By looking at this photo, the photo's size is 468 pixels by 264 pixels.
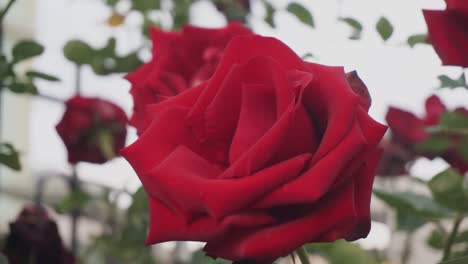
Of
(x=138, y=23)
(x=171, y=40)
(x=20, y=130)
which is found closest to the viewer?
(x=171, y=40)

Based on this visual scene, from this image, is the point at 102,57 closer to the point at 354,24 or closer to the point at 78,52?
the point at 78,52

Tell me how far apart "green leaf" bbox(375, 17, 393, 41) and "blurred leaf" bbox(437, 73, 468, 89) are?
0.23ft

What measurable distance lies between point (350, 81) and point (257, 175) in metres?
0.06

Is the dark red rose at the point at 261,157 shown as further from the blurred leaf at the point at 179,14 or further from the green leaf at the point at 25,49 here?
the blurred leaf at the point at 179,14

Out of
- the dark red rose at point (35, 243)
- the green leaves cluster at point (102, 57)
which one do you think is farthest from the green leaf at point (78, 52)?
the dark red rose at point (35, 243)

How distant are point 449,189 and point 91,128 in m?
0.35

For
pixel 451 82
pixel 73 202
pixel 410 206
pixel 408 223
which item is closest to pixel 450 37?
pixel 451 82

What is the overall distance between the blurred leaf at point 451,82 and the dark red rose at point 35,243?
312 mm

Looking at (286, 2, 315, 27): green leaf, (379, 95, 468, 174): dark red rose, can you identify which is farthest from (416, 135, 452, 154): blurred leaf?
(286, 2, 315, 27): green leaf

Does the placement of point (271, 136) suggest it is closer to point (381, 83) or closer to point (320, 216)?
point (320, 216)

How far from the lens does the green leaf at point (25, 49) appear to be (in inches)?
19.5

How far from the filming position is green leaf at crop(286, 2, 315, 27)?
0.51 metres

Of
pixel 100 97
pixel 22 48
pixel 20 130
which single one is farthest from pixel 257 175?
pixel 20 130

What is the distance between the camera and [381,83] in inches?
18.9
